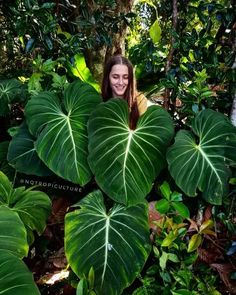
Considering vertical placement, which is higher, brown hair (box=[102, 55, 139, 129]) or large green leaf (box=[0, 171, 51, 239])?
brown hair (box=[102, 55, 139, 129])

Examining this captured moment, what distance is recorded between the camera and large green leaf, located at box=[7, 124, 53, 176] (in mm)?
1734

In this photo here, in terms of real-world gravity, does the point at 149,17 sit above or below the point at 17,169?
above

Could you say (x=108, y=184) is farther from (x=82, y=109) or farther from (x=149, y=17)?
(x=149, y=17)

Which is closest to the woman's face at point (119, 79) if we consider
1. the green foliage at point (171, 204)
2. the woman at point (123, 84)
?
the woman at point (123, 84)

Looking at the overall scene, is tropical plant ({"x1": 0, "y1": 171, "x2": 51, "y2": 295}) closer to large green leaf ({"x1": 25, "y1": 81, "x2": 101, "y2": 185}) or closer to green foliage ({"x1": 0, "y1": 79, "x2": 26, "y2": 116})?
large green leaf ({"x1": 25, "y1": 81, "x2": 101, "y2": 185})

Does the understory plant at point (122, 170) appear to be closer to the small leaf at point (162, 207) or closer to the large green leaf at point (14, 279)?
the small leaf at point (162, 207)

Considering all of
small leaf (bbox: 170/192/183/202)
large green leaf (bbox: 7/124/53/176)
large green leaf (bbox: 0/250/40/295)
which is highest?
large green leaf (bbox: 7/124/53/176)

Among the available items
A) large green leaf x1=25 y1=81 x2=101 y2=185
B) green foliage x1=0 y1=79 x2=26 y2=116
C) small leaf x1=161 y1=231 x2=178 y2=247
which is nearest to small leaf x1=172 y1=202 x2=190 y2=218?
small leaf x1=161 y1=231 x2=178 y2=247

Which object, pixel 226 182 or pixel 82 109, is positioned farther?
pixel 82 109

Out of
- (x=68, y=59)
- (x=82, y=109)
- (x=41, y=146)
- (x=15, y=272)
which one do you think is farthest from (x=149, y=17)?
A: (x=15, y=272)

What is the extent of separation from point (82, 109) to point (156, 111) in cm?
38

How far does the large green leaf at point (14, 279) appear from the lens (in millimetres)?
955

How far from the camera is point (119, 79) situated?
1.96 m

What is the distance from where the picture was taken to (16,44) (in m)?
3.06
